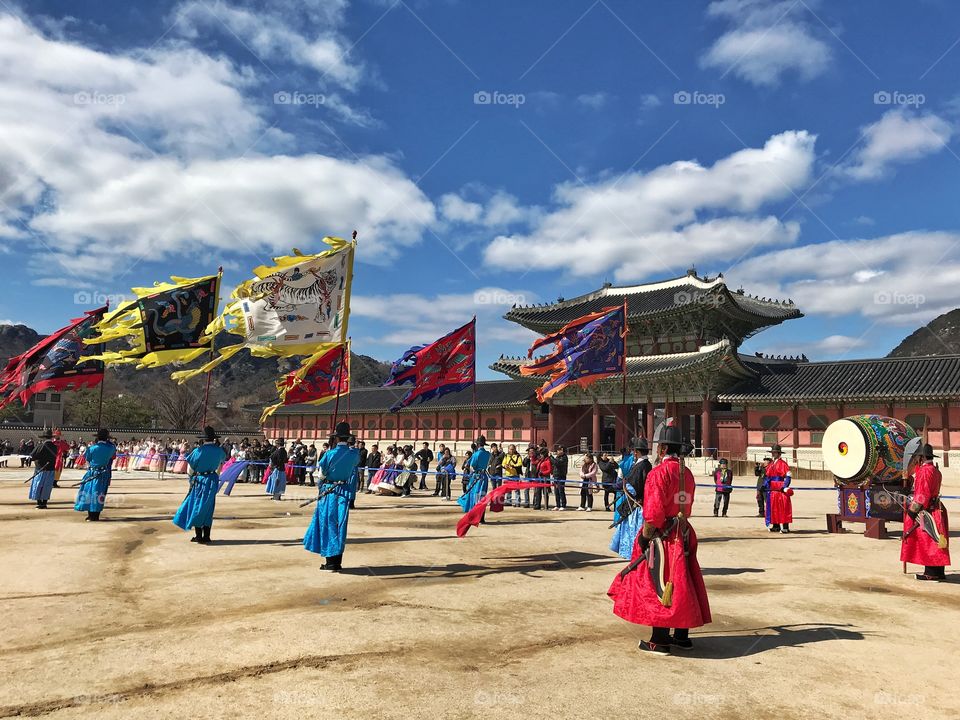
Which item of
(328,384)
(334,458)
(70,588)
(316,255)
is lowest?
(70,588)

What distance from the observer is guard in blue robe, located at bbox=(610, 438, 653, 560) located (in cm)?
796

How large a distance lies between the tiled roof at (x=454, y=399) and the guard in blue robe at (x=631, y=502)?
91.7 ft

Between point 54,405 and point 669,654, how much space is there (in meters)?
77.1

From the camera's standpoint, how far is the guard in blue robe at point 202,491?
9258 millimetres

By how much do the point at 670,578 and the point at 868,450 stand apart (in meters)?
8.85

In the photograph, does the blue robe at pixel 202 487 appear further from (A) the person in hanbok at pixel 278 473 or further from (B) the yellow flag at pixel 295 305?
(A) the person in hanbok at pixel 278 473

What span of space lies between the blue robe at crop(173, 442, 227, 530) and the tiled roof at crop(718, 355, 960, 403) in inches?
1073

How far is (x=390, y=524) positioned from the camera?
12219 mm

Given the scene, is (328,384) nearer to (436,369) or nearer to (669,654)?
(436,369)

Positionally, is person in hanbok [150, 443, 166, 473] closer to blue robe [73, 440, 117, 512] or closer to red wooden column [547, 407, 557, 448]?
blue robe [73, 440, 117, 512]

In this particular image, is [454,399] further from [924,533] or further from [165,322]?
[924,533]

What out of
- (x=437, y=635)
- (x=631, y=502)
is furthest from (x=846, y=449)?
(x=437, y=635)

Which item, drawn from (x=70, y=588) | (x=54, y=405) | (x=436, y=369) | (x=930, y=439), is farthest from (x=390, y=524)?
(x=54, y=405)

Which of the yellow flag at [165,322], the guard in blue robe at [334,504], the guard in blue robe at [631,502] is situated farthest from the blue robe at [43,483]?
the guard in blue robe at [631,502]
